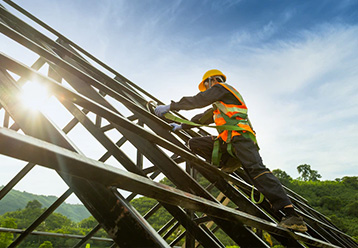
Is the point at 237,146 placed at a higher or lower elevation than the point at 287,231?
higher

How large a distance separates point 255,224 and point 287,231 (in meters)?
0.64

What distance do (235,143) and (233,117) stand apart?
0.94ft

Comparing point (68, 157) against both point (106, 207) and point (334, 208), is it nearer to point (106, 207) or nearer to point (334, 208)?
point (106, 207)

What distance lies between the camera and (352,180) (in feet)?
120

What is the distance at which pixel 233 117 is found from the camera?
2.96 meters

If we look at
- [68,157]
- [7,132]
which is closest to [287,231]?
[68,157]

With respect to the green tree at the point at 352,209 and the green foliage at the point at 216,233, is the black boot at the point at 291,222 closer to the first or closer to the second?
the green foliage at the point at 216,233

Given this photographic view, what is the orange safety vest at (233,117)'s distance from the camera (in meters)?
2.93

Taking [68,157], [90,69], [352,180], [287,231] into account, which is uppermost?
[90,69]

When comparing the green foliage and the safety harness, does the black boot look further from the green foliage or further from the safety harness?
the green foliage

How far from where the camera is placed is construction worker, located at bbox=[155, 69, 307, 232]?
2779 millimetres

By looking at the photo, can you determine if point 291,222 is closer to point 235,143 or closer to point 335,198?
point 235,143

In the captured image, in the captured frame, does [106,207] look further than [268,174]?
No

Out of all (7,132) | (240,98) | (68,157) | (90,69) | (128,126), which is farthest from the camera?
(90,69)
